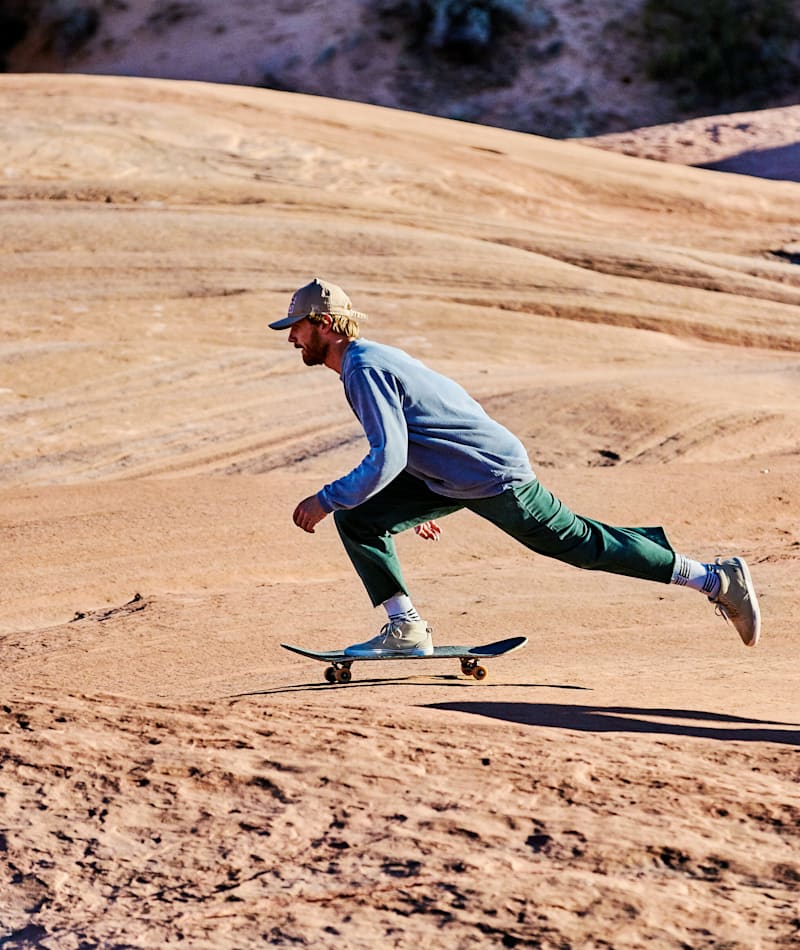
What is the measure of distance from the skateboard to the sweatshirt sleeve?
0.74 meters

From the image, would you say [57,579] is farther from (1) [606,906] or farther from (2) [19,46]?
(2) [19,46]

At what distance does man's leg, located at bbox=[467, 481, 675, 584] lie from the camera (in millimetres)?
4805

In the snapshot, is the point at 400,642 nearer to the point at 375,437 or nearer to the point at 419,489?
the point at 419,489

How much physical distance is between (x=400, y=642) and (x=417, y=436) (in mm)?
832

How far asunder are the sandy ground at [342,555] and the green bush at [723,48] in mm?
10592

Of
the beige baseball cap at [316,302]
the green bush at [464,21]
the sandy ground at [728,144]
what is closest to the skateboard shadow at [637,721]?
the beige baseball cap at [316,302]

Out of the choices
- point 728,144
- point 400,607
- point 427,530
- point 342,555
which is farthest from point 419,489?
point 728,144

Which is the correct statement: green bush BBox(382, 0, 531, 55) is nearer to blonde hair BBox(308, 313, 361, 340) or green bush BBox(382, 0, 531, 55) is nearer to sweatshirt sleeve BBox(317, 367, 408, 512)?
blonde hair BBox(308, 313, 361, 340)

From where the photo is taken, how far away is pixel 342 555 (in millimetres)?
7645

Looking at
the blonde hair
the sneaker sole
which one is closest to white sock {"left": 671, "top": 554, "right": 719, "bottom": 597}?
the sneaker sole

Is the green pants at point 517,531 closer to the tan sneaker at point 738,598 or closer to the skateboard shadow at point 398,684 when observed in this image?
the tan sneaker at point 738,598

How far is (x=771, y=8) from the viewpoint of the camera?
91.9ft

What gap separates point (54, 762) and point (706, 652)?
2710mm

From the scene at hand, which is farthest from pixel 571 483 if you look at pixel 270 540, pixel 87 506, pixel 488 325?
pixel 488 325
